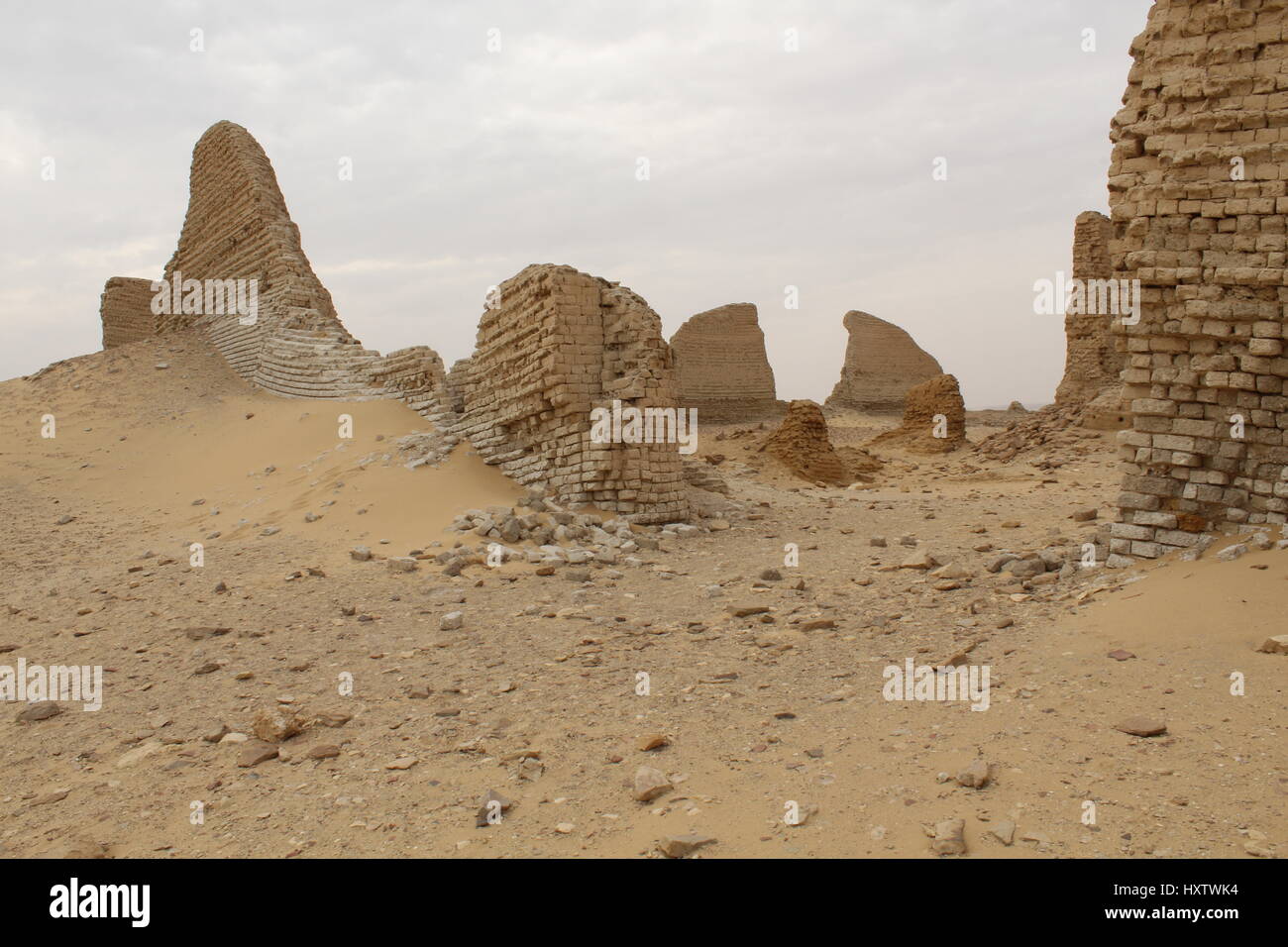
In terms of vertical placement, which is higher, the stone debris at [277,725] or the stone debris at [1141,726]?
the stone debris at [1141,726]

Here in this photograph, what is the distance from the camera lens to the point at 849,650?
459 cm

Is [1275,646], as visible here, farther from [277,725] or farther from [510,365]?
[510,365]

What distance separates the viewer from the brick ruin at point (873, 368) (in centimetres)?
3148

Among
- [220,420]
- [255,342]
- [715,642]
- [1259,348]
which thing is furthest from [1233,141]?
[255,342]

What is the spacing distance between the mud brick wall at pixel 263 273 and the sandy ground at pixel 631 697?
5.09 m

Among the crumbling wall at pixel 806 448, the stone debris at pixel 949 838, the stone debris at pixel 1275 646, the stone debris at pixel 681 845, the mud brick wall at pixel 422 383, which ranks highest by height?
the mud brick wall at pixel 422 383

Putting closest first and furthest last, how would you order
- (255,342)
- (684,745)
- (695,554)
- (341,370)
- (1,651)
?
1. (684,745)
2. (1,651)
3. (695,554)
4. (341,370)
5. (255,342)

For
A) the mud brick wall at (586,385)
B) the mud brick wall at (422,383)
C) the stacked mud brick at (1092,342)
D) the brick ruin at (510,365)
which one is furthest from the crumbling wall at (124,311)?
the stacked mud brick at (1092,342)

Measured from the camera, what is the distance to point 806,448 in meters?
16.6

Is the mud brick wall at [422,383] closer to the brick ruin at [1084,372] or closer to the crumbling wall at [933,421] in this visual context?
the brick ruin at [1084,372]

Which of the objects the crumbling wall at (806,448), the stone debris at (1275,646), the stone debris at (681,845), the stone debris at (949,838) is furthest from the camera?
the crumbling wall at (806,448)

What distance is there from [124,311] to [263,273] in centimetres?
843

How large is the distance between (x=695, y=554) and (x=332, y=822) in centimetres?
498

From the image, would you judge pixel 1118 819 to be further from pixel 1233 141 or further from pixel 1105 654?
pixel 1233 141
